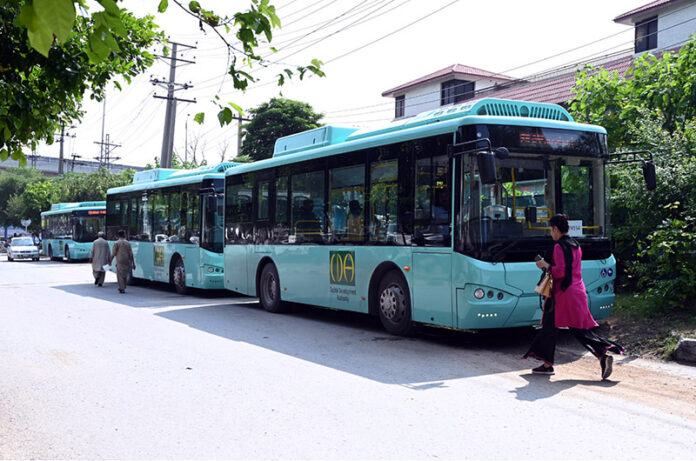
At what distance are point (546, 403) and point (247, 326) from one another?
6761mm

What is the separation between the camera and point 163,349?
9.88 meters

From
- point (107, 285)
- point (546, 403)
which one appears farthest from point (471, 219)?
point (107, 285)

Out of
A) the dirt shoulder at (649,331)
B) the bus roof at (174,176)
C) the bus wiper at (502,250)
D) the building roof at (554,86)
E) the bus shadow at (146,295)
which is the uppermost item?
the building roof at (554,86)

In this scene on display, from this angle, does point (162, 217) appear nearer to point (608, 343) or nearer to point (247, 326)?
point (247, 326)

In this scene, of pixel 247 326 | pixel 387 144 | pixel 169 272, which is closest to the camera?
pixel 387 144

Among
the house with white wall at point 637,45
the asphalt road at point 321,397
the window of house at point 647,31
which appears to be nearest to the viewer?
the asphalt road at point 321,397

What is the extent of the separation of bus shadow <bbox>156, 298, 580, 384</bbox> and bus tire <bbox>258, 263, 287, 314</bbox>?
284 mm

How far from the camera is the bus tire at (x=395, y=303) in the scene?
10.5m

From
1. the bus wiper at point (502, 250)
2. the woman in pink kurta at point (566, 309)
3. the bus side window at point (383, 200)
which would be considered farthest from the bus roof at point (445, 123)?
the woman in pink kurta at point (566, 309)

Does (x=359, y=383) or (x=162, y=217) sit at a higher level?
(x=162, y=217)

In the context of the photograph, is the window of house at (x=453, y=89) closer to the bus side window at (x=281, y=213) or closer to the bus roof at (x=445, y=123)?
the bus side window at (x=281, y=213)

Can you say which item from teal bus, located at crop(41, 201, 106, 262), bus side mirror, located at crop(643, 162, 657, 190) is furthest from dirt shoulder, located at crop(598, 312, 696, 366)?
teal bus, located at crop(41, 201, 106, 262)

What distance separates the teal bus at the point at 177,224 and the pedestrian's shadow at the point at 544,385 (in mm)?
11102

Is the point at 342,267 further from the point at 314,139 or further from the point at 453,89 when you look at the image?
the point at 453,89
